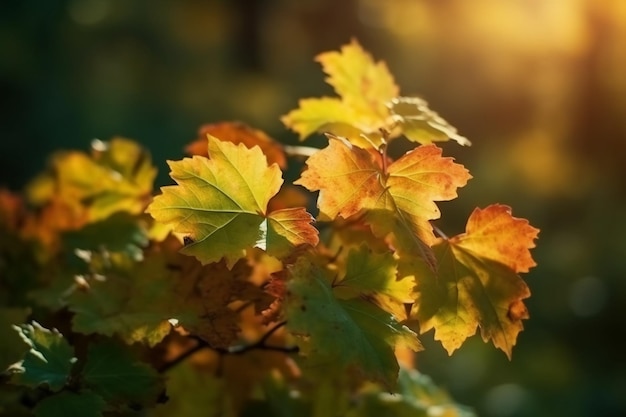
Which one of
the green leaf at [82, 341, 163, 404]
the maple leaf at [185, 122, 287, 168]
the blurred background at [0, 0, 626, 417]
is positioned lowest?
the blurred background at [0, 0, 626, 417]

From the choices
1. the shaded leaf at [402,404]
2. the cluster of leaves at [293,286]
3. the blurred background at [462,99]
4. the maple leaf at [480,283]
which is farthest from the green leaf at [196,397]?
the blurred background at [462,99]

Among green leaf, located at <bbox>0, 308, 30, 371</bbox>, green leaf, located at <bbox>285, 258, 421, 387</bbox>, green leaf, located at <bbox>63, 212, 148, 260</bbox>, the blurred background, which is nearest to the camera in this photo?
green leaf, located at <bbox>285, 258, 421, 387</bbox>

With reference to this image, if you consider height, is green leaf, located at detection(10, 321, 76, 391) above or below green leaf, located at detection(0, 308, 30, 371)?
above

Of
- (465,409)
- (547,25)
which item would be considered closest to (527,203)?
(547,25)

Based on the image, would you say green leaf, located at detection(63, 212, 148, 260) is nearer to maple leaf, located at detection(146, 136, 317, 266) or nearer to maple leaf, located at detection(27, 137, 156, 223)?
maple leaf, located at detection(27, 137, 156, 223)

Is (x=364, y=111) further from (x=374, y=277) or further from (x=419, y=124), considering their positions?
(x=374, y=277)

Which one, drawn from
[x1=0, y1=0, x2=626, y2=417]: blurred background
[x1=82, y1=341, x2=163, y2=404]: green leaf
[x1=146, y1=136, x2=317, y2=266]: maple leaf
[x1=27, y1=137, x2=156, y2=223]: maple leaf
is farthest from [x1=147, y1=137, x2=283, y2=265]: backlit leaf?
[x1=0, y1=0, x2=626, y2=417]: blurred background

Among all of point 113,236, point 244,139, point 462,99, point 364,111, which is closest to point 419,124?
point 364,111

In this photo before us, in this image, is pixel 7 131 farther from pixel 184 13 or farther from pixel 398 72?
pixel 398 72

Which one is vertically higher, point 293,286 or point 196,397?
point 293,286
